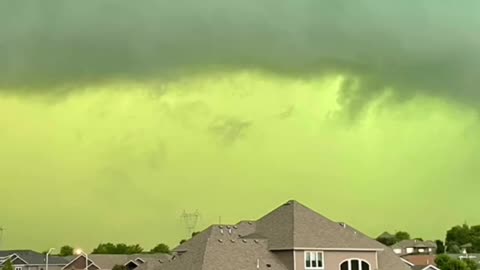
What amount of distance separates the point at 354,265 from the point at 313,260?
5.63 metres

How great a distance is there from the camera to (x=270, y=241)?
267 feet

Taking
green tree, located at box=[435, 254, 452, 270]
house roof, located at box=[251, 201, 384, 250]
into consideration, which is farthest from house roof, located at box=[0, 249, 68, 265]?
house roof, located at box=[251, 201, 384, 250]

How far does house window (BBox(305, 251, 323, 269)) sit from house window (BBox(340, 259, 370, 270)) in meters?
2.89

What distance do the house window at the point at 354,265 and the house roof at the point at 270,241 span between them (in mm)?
1466

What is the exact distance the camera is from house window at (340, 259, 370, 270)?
81938mm

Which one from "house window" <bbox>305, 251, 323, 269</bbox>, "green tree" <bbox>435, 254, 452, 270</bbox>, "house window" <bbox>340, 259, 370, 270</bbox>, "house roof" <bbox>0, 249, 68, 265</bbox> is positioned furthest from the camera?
"house roof" <bbox>0, 249, 68, 265</bbox>

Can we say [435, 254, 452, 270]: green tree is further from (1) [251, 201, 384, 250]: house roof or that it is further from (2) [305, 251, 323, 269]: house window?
(2) [305, 251, 323, 269]: house window

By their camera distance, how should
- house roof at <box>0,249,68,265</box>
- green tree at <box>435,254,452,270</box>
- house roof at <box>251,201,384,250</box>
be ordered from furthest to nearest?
house roof at <box>0,249,68,265</box> < green tree at <box>435,254,452,270</box> < house roof at <box>251,201,384,250</box>

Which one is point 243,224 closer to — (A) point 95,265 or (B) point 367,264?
(B) point 367,264

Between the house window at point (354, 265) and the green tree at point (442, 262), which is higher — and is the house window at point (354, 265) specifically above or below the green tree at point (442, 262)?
below

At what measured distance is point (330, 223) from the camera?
8506cm

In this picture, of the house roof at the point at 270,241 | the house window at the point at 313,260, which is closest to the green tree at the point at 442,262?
the house roof at the point at 270,241

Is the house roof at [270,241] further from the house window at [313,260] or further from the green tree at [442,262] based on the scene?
the green tree at [442,262]

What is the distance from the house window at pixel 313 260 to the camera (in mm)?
79312
